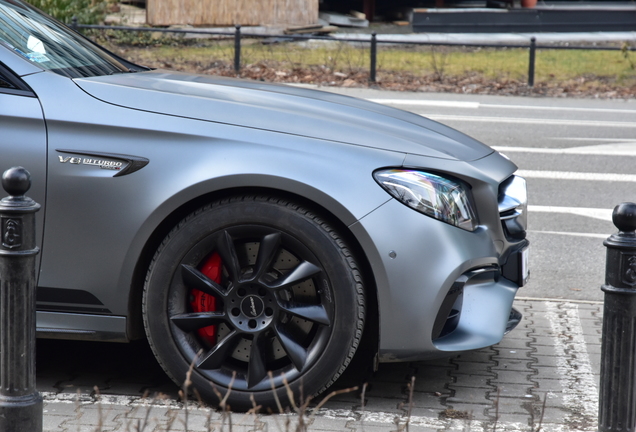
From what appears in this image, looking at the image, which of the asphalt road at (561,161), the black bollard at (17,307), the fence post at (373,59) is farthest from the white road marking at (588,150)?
the black bollard at (17,307)

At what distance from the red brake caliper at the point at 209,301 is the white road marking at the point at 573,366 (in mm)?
1458

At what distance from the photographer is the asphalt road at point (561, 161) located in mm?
6133

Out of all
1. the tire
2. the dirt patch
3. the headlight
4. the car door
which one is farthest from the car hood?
the dirt patch

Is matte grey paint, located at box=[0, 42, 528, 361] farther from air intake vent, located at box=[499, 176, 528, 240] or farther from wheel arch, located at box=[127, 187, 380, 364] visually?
air intake vent, located at box=[499, 176, 528, 240]

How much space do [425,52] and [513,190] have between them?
→ 14892mm

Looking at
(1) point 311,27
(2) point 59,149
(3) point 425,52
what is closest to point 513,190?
(2) point 59,149

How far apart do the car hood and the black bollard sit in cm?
86

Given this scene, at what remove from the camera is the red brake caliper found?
10.9 feet

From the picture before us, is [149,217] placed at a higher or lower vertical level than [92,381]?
higher

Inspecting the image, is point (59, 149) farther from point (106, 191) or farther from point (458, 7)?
point (458, 7)

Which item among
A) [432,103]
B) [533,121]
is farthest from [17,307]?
[432,103]

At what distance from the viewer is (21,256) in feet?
8.55

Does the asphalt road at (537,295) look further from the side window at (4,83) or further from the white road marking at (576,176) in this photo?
the side window at (4,83)

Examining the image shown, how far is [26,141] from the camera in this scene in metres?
3.24
